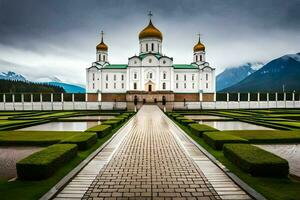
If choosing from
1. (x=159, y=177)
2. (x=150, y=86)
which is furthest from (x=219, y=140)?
(x=150, y=86)

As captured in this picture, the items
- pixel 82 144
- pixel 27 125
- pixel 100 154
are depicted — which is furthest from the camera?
pixel 27 125

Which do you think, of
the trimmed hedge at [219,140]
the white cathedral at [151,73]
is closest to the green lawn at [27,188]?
the trimmed hedge at [219,140]

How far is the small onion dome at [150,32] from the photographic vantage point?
2254 inches

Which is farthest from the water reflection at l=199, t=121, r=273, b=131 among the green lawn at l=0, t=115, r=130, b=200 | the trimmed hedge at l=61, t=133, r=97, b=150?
the green lawn at l=0, t=115, r=130, b=200

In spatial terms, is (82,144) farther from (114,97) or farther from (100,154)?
(114,97)

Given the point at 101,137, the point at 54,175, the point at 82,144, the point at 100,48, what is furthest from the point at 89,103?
the point at 54,175

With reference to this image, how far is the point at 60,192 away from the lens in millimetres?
5566

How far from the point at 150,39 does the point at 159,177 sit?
174 feet

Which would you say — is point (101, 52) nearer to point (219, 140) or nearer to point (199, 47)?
point (199, 47)

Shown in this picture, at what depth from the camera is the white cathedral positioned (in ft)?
189

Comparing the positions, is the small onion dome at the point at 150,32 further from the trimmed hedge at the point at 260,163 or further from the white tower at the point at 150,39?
the trimmed hedge at the point at 260,163

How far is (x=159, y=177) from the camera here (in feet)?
21.5

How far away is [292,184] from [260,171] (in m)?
0.71

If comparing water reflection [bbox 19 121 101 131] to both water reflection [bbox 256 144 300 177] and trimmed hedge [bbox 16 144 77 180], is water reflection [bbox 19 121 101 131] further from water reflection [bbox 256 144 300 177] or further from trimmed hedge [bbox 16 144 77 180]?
water reflection [bbox 256 144 300 177]
